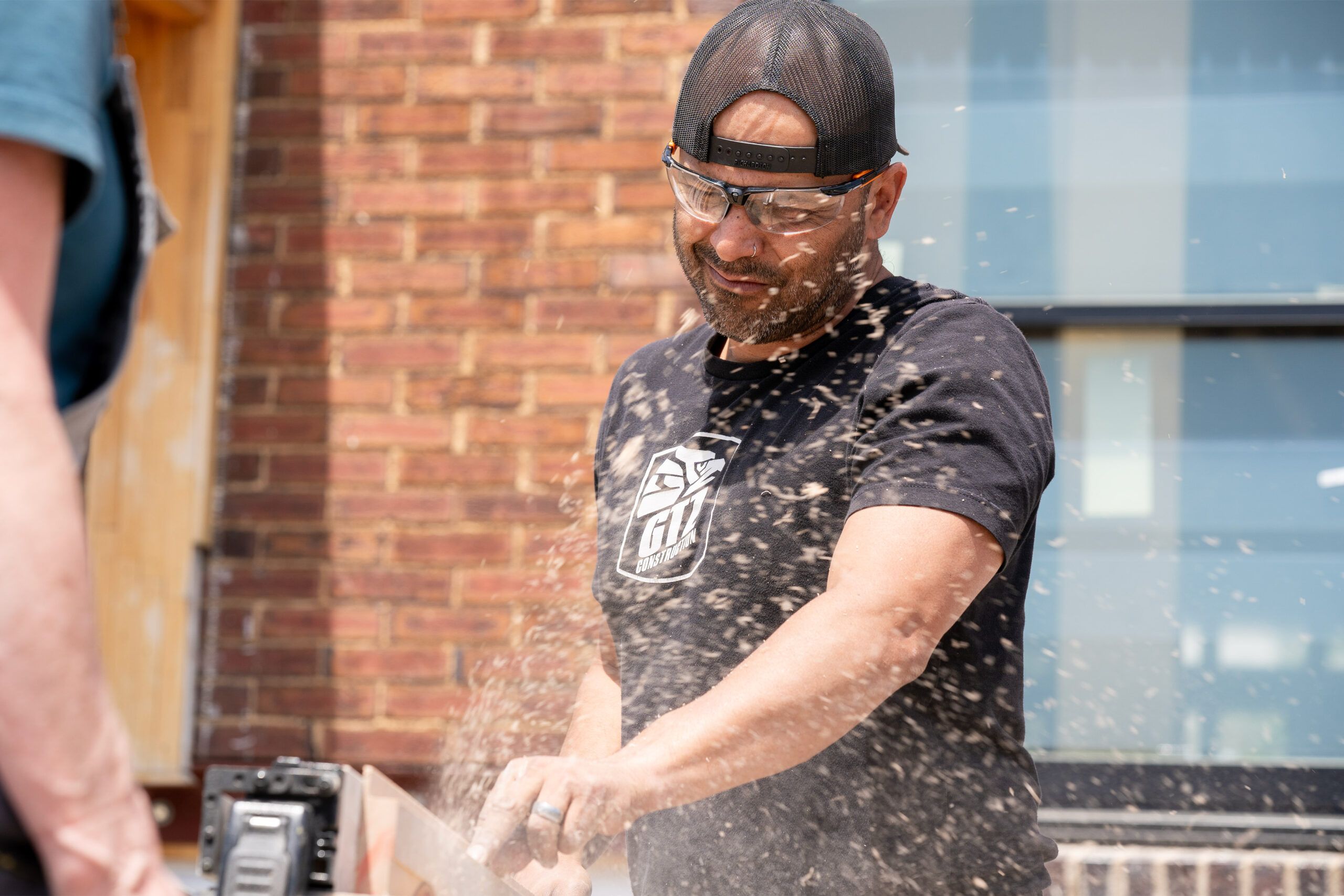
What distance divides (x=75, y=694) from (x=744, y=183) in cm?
149

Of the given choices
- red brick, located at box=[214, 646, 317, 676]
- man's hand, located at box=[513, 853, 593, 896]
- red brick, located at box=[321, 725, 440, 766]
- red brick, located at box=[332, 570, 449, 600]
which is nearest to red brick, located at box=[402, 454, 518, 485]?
red brick, located at box=[332, 570, 449, 600]

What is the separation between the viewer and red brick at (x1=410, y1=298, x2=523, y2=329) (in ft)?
13.1

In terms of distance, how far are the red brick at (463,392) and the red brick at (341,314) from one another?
0.76 feet

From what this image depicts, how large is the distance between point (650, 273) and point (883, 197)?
170 centimetres

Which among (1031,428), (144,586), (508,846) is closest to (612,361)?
(144,586)

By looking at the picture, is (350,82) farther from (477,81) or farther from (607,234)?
(607,234)

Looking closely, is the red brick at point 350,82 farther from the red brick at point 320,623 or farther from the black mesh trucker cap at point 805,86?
the black mesh trucker cap at point 805,86

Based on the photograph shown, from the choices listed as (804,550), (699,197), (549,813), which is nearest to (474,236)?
(699,197)

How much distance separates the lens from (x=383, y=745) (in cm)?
393

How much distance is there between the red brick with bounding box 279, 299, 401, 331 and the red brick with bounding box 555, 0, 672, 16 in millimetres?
855

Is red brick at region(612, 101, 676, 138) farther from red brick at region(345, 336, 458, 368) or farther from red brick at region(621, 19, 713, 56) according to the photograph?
red brick at region(345, 336, 458, 368)

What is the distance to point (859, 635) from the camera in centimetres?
174

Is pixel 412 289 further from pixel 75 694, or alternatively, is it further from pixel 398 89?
pixel 75 694

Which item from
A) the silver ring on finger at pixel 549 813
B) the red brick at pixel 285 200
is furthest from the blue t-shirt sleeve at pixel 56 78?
the red brick at pixel 285 200
